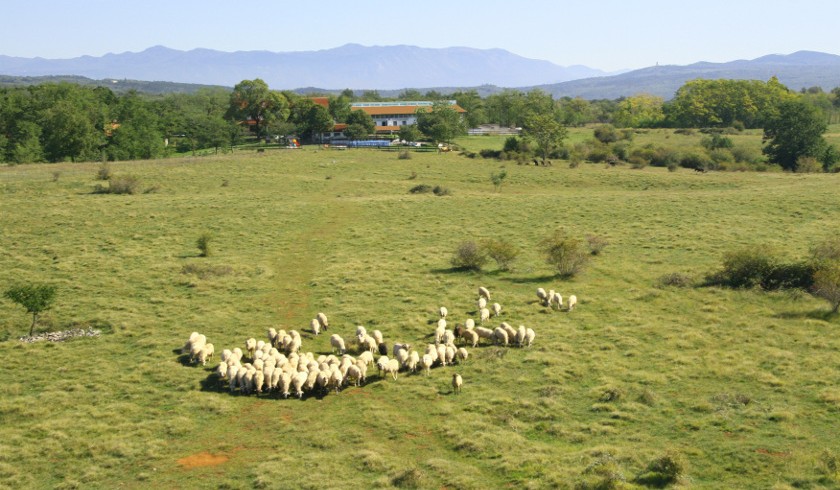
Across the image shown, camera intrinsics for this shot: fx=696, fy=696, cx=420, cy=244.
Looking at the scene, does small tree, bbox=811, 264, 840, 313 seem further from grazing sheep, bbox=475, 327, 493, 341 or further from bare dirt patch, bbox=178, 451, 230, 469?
bare dirt patch, bbox=178, 451, 230, 469

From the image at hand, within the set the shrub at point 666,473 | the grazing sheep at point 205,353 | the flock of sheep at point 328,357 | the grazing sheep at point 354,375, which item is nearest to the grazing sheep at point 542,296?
the flock of sheep at point 328,357

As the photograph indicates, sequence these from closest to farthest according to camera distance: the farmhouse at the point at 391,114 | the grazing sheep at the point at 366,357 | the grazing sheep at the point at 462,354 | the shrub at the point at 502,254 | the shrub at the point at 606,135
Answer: the grazing sheep at the point at 366,357 < the grazing sheep at the point at 462,354 < the shrub at the point at 502,254 < the shrub at the point at 606,135 < the farmhouse at the point at 391,114

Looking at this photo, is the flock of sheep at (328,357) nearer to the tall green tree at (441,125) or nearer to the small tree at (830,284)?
the small tree at (830,284)

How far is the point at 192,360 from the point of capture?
23.2 m

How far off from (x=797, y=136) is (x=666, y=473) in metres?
75.9

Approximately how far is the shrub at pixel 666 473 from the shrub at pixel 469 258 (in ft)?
68.9

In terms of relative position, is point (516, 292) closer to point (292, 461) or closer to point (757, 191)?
point (292, 461)

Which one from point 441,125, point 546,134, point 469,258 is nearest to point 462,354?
point 469,258

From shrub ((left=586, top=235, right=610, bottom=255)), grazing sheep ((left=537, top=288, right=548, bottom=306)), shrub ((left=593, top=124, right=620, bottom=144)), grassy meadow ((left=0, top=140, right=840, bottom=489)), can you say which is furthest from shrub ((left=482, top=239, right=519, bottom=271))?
shrub ((left=593, top=124, right=620, bottom=144))

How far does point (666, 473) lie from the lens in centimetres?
1475

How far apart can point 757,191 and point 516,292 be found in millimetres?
34595

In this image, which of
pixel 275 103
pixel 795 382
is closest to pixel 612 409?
pixel 795 382

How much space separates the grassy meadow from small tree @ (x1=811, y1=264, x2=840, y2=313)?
0.85 m

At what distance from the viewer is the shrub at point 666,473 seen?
14609 millimetres
